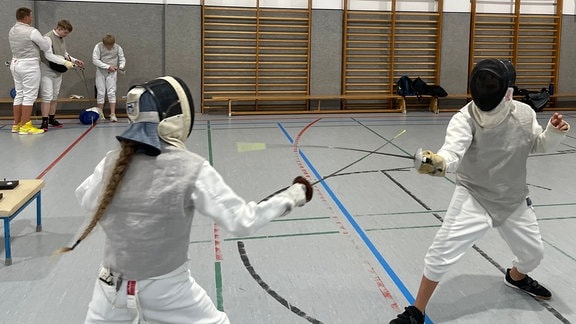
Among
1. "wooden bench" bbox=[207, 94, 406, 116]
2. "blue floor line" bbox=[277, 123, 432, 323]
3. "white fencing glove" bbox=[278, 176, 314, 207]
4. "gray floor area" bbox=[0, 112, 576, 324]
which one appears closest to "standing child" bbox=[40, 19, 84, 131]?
"gray floor area" bbox=[0, 112, 576, 324]

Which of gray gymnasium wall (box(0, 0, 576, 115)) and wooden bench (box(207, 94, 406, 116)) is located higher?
gray gymnasium wall (box(0, 0, 576, 115))

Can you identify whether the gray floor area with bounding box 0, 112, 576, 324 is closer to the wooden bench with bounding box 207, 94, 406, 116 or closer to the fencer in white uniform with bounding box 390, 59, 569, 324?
the fencer in white uniform with bounding box 390, 59, 569, 324

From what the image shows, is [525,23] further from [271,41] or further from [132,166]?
[132,166]

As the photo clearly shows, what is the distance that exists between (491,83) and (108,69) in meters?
7.39

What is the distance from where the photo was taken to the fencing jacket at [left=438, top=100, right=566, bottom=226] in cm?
273

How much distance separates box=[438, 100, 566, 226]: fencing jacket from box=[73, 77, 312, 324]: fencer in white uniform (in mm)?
1240

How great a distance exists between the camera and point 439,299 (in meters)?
3.07

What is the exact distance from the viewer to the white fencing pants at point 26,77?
7711 millimetres

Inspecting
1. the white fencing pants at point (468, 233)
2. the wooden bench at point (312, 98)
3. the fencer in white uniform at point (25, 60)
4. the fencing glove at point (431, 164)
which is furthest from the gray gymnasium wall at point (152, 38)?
the fencing glove at point (431, 164)

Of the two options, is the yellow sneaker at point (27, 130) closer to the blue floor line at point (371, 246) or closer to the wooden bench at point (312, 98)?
the wooden bench at point (312, 98)

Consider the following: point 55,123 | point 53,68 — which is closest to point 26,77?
Result: point 53,68

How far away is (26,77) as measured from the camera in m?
7.75

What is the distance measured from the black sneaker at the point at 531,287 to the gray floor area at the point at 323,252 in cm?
5

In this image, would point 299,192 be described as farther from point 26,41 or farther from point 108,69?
point 108,69
